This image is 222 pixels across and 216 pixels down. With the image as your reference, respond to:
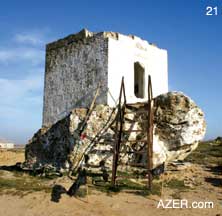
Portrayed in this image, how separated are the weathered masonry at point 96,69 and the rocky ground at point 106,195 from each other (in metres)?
3.92

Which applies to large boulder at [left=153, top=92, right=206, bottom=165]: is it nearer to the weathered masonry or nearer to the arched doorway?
the weathered masonry

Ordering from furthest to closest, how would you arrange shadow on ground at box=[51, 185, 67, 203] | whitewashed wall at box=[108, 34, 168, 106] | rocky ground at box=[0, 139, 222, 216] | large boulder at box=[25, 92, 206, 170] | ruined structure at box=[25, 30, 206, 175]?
1. whitewashed wall at box=[108, 34, 168, 106]
2. ruined structure at box=[25, 30, 206, 175]
3. large boulder at box=[25, 92, 206, 170]
4. shadow on ground at box=[51, 185, 67, 203]
5. rocky ground at box=[0, 139, 222, 216]

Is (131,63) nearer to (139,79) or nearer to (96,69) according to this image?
(139,79)

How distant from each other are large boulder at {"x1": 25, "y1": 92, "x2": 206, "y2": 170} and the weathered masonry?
1.03m

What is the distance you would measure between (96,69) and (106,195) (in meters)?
6.45

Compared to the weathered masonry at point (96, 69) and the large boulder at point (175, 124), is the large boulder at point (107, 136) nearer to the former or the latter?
the large boulder at point (175, 124)

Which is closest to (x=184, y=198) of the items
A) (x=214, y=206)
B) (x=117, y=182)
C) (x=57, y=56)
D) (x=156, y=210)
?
(x=214, y=206)

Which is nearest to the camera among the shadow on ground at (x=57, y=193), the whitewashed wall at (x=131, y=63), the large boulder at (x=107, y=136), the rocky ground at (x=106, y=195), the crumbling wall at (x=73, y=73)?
the rocky ground at (x=106, y=195)

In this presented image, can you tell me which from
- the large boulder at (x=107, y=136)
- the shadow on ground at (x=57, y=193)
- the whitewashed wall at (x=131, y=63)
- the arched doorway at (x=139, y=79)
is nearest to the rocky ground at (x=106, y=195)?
the shadow on ground at (x=57, y=193)

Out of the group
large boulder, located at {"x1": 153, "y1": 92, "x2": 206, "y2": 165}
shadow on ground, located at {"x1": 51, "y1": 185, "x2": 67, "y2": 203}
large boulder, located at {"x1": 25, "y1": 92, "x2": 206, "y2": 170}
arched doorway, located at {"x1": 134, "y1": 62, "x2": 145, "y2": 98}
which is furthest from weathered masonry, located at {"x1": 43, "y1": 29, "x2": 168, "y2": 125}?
shadow on ground, located at {"x1": 51, "y1": 185, "x2": 67, "y2": 203}

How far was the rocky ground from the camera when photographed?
8398 millimetres

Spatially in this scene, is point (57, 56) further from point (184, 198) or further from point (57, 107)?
point (184, 198)

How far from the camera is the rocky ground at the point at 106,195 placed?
8398mm

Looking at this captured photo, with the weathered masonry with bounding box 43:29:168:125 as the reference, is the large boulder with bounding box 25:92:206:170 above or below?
below
